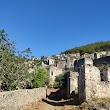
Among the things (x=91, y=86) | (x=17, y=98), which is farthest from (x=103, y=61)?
(x=17, y=98)

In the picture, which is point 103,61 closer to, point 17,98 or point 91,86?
point 91,86

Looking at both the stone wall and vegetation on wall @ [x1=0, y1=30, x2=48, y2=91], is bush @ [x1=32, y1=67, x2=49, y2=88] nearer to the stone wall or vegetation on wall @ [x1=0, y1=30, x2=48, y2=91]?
vegetation on wall @ [x1=0, y1=30, x2=48, y2=91]

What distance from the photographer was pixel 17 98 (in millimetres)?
26219

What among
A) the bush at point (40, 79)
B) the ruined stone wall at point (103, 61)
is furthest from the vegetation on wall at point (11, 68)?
the ruined stone wall at point (103, 61)

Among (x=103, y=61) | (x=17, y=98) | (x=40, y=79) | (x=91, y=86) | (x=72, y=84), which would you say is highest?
(x=103, y=61)

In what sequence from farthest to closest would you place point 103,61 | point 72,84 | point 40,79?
point 103,61
point 40,79
point 72,84

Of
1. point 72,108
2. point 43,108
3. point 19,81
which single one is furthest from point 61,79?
point 72,108

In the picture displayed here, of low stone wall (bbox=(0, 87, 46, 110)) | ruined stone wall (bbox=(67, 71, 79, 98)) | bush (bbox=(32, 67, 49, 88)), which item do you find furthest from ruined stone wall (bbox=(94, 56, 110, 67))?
low stone wall (bbox=(0, 87, 46, 110))

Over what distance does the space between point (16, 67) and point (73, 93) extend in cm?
851

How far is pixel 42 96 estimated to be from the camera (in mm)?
33062

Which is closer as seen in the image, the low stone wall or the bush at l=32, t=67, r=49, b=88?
the low stone wall

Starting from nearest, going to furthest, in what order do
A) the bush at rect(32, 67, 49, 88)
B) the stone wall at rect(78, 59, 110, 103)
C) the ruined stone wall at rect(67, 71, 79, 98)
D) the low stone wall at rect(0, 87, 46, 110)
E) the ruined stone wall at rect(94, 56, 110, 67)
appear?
the stone wall at rect(78, 59, 110, 103)
the low stone wall at rect(0, 87, 46, 110)
the ruined stone wall at rect(67, 71, 79, 98)
the bush at rect(32, 67, 49, 88)
the ruined stone wall at rect(94, 56, 110, 67)

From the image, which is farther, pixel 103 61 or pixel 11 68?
pixel 103 61

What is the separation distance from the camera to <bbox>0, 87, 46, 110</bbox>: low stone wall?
80.3ft
